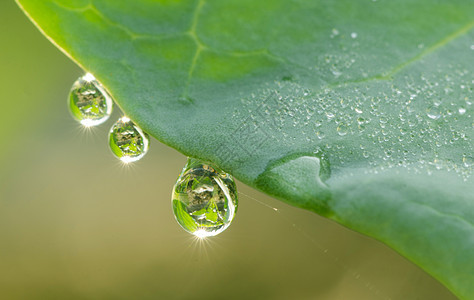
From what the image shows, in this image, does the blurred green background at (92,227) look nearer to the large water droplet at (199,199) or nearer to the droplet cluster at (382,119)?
the large water droplet at (199,199)

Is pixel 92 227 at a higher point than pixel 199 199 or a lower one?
higher

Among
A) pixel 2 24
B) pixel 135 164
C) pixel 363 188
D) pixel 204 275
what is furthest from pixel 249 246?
pixel 363 188

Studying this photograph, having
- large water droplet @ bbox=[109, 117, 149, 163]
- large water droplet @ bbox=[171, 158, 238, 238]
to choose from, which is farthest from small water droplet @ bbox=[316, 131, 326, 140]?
large water droplet @ bbox=[109, 117, 149, 163]

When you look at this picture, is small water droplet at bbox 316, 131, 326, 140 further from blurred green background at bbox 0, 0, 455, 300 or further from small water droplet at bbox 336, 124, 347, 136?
blurred green background at bbox 0, 0, 455, 300

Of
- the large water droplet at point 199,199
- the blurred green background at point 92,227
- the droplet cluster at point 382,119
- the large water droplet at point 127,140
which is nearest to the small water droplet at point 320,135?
the droplet cluster at point 382,119

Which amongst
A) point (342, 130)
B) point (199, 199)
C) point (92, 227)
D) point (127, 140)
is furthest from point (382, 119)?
point (92, 227)

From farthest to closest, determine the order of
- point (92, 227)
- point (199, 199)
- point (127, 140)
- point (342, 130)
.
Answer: point (92, 227)
point (127, 140)
point (199, 199)
point (342, 130)

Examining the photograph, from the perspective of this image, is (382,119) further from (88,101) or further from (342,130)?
(88,101)
